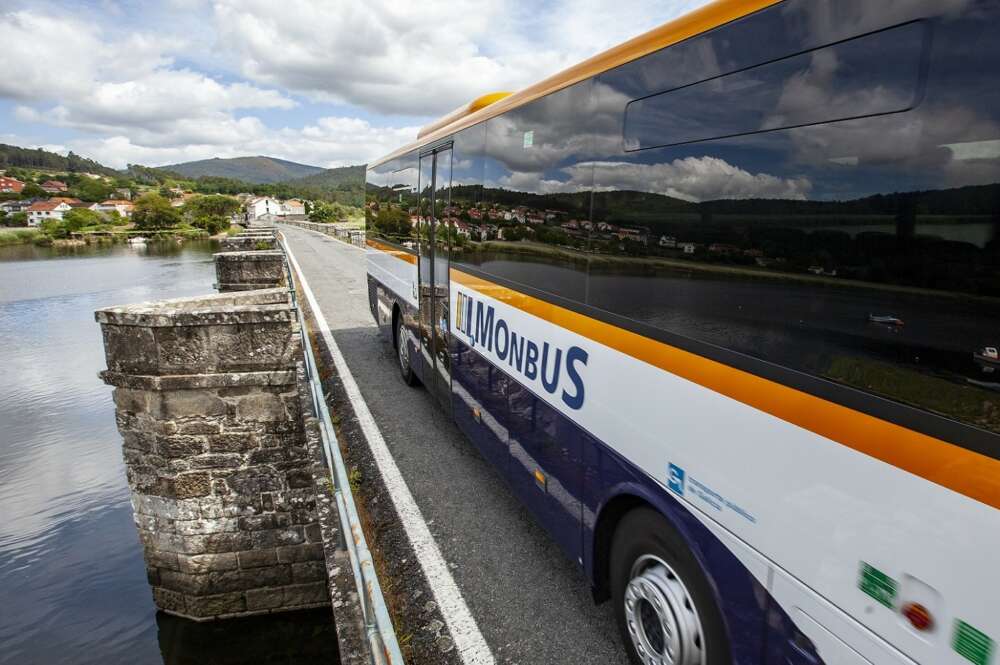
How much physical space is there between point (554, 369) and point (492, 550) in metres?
1.60

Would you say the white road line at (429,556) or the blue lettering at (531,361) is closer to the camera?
the white road line at (429,556)

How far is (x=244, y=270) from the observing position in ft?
38.9

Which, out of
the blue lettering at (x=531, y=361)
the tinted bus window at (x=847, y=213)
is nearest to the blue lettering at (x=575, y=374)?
the blue lettering at (x=531, y=361)

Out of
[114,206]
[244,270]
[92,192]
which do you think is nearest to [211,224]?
[114,206]

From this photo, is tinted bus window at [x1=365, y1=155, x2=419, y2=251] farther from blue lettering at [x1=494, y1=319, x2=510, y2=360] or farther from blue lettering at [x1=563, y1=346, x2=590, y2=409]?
blue lettering at [x1=563, y1=346, x2=590, y2=409]

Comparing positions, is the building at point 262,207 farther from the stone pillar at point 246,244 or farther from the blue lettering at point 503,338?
the blue lettering at point 503,338

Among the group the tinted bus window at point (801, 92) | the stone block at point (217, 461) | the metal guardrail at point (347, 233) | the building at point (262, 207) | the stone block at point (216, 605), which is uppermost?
the building at point (262, 207)

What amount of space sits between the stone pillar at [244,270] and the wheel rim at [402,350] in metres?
4.75

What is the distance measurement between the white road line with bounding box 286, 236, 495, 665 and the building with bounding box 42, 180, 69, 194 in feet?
592

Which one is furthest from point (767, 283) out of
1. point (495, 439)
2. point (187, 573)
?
point (187, 573)

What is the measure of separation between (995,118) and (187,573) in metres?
8.31

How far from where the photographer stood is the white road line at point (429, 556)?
133 inches

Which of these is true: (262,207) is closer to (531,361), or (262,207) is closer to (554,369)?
(531,361)

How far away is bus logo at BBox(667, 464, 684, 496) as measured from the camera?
2597 mm
